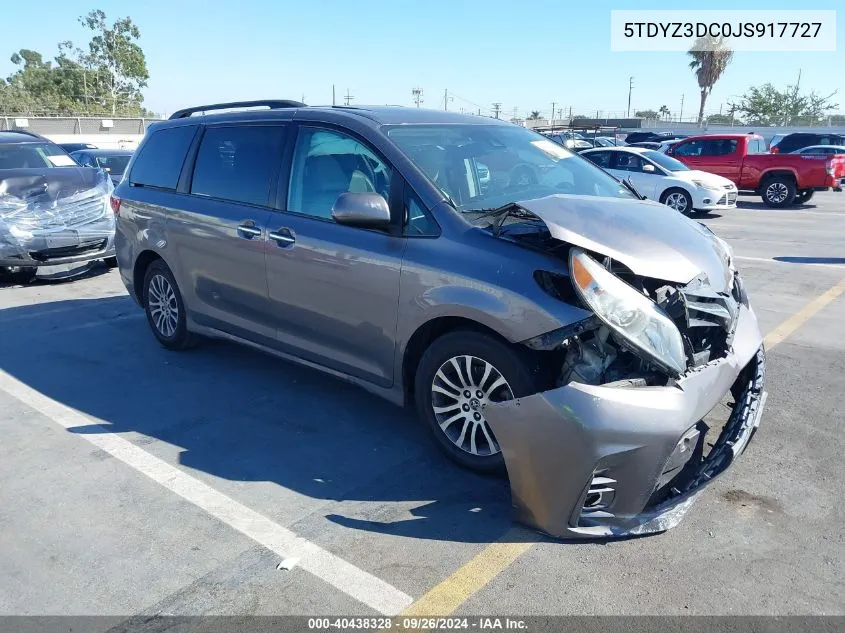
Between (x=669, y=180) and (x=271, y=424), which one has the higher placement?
(x=669, y=180)

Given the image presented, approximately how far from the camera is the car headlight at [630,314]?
3064 mm

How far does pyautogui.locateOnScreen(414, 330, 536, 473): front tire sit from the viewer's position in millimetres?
3467

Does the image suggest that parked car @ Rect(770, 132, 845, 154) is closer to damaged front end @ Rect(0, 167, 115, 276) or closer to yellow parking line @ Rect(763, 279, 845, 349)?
yellow parking line @ Rect(763, 279, 845, 349)

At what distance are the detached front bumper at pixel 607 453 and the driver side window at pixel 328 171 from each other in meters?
1.71

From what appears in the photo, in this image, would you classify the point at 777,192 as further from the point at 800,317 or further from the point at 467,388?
the point at 467,388

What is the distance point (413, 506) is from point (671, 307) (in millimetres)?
1576

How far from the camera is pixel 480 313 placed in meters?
3.52

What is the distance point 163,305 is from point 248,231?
5.35ft

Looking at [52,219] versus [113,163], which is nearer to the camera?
[52,219]

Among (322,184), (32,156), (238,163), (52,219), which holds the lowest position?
(52,219)

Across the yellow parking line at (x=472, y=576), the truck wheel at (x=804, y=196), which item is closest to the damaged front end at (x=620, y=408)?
the yellow parking line at (x=472, y=576)

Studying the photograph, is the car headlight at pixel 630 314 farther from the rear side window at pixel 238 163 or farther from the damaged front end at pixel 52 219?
the damaged front end at pixel 52 219

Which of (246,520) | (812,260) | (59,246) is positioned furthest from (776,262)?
(59,246)

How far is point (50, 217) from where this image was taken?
882cm
